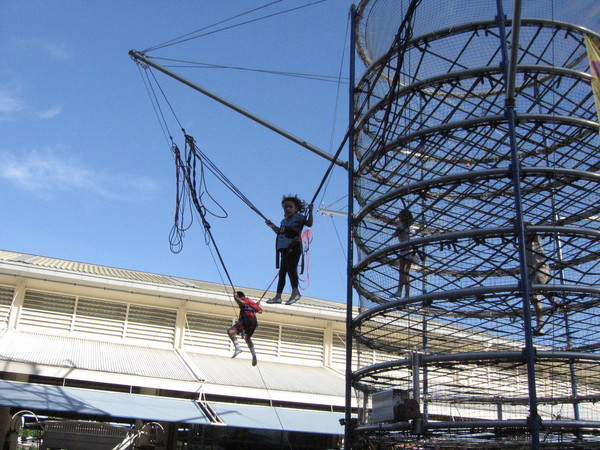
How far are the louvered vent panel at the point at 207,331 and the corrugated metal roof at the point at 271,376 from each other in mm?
449

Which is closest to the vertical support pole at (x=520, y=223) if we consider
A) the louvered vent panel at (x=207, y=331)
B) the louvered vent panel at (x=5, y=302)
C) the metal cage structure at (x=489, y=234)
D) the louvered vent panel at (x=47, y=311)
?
the metal cage structure at (x=489, y=234)

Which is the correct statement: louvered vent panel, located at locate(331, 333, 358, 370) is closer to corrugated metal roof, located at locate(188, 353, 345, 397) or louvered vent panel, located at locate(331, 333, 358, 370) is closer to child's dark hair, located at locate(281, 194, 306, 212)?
corrugated metal roof, located at locate(188, 353, 345, 397)

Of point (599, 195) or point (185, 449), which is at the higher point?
point (599, 195)

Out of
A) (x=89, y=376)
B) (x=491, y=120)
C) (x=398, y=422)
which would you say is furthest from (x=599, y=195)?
(x=89, y=376)

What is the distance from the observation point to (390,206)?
12000 mm

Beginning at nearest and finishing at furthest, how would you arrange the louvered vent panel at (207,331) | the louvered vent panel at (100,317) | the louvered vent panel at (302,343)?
the louvered vent panel at (100,317) < the louvered vent panel at (207,331) < the louvered vent panel at (302,343)

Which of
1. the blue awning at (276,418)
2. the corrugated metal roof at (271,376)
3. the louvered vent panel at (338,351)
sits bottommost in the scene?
the blue awning at (276,418)

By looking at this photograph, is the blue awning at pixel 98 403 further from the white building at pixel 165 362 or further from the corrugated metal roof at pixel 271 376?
the corrugated metal roof at pixel 271 376

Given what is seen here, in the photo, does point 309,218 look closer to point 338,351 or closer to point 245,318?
point 245,318

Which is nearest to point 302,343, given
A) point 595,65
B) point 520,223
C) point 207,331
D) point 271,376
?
point 271,376

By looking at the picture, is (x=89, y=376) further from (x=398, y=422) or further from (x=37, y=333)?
(x=398, y=422)

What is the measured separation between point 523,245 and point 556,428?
2734 millimetres

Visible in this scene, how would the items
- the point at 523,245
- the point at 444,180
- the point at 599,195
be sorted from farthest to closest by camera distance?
the point at 599,195, the point at 444,180, the point at 523,245

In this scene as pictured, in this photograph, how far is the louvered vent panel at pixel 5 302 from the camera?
19188 mm
